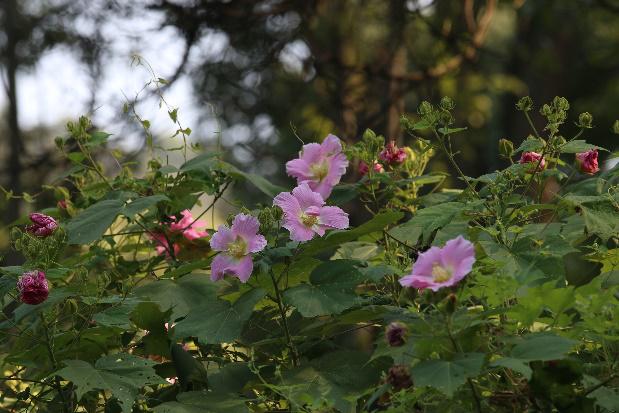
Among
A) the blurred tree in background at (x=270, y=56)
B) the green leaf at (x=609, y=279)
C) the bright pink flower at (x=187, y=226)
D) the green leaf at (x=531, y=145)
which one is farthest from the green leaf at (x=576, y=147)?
the blurred tree in background at (x=270, y=56)

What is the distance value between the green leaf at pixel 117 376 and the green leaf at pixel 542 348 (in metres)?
0.52

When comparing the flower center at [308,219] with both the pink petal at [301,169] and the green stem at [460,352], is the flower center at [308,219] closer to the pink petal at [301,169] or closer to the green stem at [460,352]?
the pink petal at [301,169]

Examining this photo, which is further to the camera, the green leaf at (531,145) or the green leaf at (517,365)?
the green leaf at (531,145)

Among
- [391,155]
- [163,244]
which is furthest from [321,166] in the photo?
[163,244]

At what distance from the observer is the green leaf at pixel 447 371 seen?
108 centimetres

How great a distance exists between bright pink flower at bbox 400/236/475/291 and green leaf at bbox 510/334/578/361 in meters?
0.12

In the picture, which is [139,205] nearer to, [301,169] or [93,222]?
[93,222]

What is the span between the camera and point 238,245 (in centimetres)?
148

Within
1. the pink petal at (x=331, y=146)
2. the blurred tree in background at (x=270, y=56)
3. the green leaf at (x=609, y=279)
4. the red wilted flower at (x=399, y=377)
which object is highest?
the blurred tree in background at (x=270, y=56)

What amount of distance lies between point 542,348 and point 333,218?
1.60 feet

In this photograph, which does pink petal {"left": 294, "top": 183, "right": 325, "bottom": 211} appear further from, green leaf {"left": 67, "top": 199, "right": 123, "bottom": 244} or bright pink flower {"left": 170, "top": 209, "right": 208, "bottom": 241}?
bright pink flower {"left": 170, "top": 209, "right": 208, "bottom": 241}

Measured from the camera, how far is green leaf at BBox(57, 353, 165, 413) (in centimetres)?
137

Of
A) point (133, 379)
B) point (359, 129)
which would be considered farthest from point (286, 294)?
point (359, 129)

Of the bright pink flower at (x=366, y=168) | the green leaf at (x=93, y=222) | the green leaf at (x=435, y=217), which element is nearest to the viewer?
the green leaf at (x=435, y=217)
